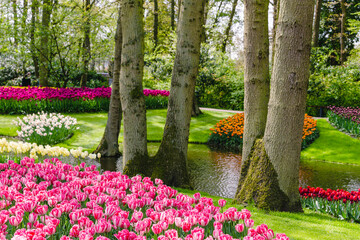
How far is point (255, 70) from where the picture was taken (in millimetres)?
5441

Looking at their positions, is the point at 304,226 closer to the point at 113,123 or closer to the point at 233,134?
the point at 113,123

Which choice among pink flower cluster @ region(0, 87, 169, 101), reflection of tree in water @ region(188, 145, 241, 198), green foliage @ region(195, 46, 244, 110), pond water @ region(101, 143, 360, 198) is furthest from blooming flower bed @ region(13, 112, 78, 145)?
green foliage @ region(195, 46, 244, 110)

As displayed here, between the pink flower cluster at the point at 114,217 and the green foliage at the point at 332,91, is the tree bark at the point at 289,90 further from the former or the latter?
the green foliage at the point at 332,91

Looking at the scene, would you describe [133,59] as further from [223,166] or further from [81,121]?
[81,121]

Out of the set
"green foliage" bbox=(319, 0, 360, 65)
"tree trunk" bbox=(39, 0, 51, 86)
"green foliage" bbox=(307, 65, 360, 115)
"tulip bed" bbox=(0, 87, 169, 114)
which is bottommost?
"tulip bed" bbox=(0, 87, 169, 114)

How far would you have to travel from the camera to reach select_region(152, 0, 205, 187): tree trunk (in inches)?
242

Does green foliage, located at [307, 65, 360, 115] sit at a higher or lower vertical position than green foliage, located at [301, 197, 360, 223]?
higher

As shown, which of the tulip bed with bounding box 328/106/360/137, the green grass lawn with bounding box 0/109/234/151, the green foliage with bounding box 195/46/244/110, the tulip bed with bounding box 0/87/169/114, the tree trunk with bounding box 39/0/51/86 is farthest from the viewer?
the green foliage with bounding box 195/46/244/110

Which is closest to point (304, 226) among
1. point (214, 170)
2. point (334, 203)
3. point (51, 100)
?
point (334, 203)

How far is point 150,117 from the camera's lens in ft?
55.6

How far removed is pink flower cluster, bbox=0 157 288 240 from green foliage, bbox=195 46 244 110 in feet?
59.7

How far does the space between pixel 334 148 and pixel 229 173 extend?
5.16 meters

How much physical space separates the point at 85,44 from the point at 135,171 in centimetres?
1623

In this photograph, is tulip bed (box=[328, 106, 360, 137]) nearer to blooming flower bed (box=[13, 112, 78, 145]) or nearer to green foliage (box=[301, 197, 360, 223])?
green foliage (box=[301, 197, 360, 223])
